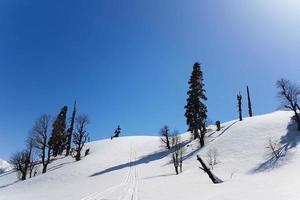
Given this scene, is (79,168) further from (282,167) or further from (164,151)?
(282,167)

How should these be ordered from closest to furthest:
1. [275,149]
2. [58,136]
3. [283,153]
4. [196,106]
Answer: [283,153], [275,149], [196,106], [58,136]

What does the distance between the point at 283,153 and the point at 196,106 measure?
17.6 m

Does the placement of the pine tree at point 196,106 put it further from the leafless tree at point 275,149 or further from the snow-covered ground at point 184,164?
the leafless tree at point 275,149

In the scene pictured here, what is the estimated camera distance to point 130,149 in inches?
2222

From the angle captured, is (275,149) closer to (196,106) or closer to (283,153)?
(283,153)

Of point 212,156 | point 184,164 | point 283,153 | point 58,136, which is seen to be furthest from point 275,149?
point 58,136

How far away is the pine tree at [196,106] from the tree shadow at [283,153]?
1312 centimetres

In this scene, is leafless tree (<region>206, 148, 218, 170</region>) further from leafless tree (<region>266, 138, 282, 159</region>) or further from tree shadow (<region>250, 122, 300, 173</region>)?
leafless tree (<region>266, 138, 282, 159</region>)

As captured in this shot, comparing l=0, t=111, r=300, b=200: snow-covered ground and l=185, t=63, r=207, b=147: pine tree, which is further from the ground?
l=185, t=63, r=207, b=147: pine tree

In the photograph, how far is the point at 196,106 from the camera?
45.2 meters

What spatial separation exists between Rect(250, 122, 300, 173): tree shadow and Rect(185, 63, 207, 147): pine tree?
13.1 meters

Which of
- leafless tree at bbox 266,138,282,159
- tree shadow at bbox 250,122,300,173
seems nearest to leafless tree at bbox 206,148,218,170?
tree shadow at bbox 250,122,300,173

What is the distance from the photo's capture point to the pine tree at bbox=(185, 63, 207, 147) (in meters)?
44.7

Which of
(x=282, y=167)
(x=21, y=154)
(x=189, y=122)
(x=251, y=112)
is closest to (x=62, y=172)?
(x=21, y=154)
